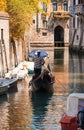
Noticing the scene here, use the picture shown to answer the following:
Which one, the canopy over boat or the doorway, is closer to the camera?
the canopy over boat

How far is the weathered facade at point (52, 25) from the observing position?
73.3 m

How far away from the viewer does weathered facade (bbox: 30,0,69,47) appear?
241 ft

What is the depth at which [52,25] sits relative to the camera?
7450cm

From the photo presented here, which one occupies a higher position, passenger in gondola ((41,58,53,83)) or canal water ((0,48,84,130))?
passenger in gondola ((41,58,53,83))

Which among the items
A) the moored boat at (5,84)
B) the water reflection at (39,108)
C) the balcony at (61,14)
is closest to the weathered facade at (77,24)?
the balcony at (61,14)

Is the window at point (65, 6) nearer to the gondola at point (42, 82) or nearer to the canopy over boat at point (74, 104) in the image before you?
the gondola at point (42, 82)

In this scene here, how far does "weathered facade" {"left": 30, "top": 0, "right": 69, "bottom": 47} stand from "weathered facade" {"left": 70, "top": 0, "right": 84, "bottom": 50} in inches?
148

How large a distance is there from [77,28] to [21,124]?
50.8 m

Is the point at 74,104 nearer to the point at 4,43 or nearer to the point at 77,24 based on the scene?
the point at 4,43

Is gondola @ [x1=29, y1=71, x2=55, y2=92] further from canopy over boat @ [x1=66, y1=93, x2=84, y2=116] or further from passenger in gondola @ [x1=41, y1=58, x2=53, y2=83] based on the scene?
canopy over boat @ [x1=66, y1=93, x2=84, y2=116]

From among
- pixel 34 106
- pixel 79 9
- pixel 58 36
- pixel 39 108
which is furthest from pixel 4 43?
pixel 58 36

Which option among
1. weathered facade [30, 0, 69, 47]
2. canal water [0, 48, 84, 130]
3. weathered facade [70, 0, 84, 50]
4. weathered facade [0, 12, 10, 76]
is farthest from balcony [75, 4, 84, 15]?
canal water [0, 48, 84, 130]

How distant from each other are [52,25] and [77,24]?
8.93 metres

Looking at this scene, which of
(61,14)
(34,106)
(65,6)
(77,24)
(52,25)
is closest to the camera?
(34,106)
